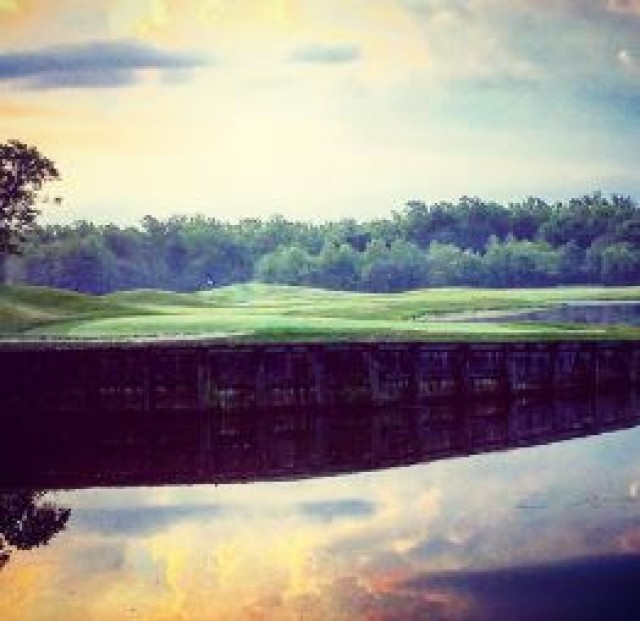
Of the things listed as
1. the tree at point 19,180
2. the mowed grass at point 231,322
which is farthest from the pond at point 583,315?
the tree at point 19,180

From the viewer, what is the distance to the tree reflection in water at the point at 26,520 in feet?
66.4

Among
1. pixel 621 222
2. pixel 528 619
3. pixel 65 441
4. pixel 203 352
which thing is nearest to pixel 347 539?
pixel 528 619

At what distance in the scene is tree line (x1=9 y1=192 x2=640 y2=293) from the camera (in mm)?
129125

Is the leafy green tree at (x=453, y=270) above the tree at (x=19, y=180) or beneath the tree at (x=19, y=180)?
beneath

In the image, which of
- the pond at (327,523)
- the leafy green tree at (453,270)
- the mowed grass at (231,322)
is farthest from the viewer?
the leafy green tree at (453,270)

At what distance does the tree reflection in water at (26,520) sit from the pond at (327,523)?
6 cm

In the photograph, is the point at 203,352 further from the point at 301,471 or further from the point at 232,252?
the point at 232,252

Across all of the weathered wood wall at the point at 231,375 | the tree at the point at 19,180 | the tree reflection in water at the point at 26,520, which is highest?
the tree at the point at 19,180

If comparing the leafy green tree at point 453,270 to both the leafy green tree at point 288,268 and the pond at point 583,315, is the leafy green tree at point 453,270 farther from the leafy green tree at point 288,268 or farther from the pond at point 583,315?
the pond at point 583,315

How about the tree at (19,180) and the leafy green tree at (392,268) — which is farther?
the leafy green tree at (392,268)

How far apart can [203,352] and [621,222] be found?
14555cm

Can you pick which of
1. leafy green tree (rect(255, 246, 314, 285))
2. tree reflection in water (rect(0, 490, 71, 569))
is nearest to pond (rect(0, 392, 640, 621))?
tree reflection in water (rect(0, 490, 71, 569))

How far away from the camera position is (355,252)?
511ft

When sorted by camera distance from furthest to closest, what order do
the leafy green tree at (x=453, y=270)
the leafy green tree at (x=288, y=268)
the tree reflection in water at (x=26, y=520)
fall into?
the leafy green tree at (x=453, y=270), the leafy green tree at (x=288, y=268), the tree reflection in water at (x=26, y=520)
